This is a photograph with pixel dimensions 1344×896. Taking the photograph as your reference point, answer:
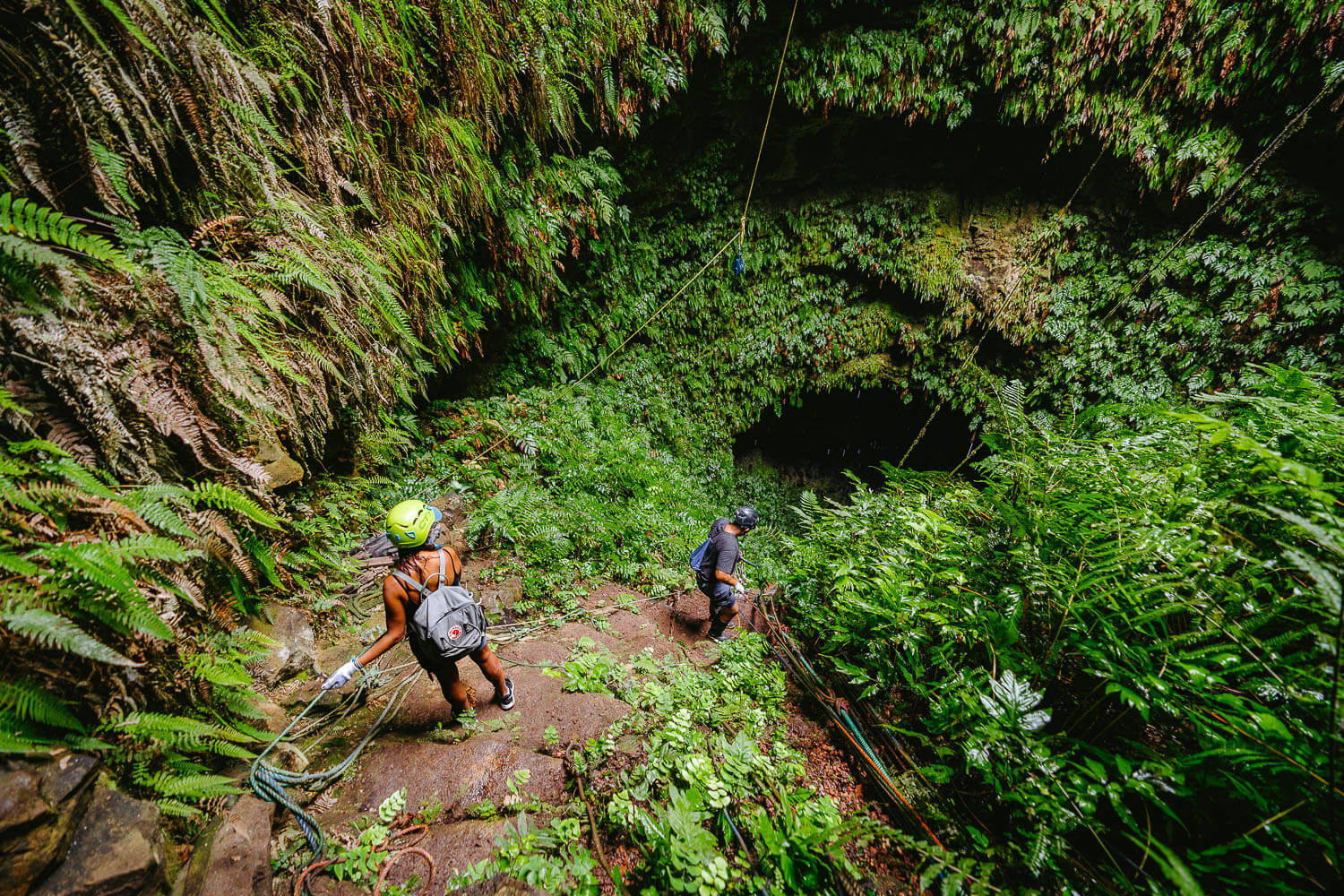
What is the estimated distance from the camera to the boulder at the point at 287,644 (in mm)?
2541

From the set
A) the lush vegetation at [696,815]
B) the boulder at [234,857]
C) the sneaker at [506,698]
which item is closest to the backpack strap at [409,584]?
the sneaker at [506,698]

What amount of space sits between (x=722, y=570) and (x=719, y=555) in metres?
0.16

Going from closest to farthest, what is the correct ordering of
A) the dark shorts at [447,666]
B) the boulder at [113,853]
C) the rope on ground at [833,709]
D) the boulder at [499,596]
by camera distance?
the boulder at [113,853], the rope on ground at [833,709], the dark shorts at [447,666], the boulder at [499,596]

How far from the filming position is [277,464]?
282 centimetres

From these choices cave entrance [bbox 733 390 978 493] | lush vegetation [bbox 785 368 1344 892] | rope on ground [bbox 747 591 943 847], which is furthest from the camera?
cave entrance [bbox 733 390 978 493]

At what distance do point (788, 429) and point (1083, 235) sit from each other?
6.04m

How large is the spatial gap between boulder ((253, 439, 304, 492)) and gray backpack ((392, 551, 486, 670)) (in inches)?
46.4

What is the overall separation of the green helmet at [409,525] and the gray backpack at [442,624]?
19cm

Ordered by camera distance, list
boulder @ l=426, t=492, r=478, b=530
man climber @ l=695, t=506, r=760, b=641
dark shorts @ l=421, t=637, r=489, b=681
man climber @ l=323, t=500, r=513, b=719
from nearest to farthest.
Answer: man climber @ l=323, t=500, r=513, b=719 < dark shorts @ l=421, t=637, r=489, b=681 < man climber @ l=695, t=506, r=760, b=641 < boulder @ l=426, t=492, r=478, b=530

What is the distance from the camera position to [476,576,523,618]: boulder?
3895mm

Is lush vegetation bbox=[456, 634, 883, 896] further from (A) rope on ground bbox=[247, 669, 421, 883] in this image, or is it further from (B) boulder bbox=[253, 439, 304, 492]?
(B) boulder bbox=[253, 439, 304, 492]

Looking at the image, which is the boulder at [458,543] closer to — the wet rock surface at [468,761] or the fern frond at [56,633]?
the wet rock surface at [468,761]

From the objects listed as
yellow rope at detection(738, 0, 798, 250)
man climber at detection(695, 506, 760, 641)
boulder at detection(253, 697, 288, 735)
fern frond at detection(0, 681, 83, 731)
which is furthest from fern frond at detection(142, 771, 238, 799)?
yellow rope at detection(738, 0, 798, 250)

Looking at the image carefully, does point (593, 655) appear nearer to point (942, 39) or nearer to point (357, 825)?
point (357, 825)
